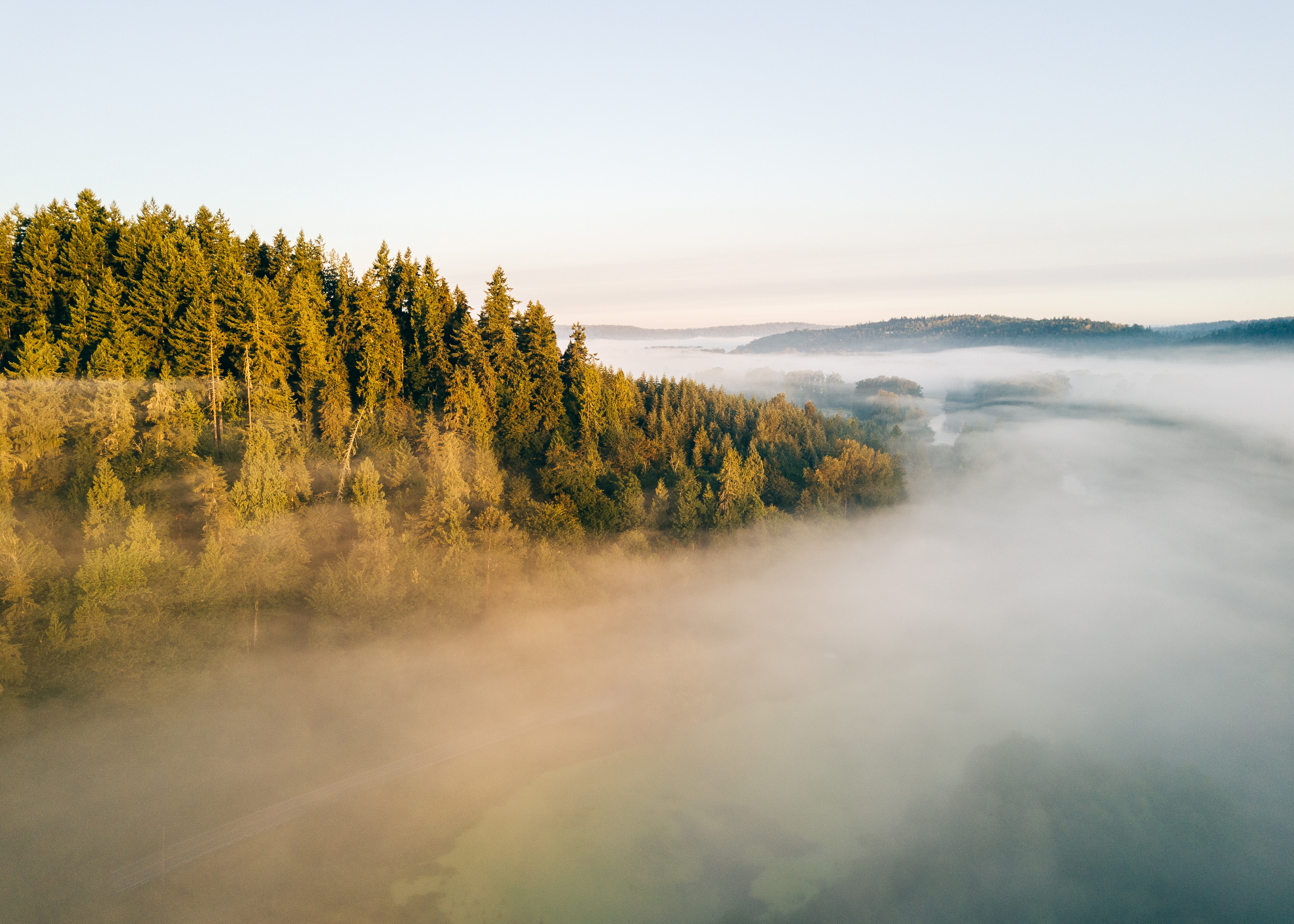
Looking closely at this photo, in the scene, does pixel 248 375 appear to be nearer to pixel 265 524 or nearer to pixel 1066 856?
pixel 265 524

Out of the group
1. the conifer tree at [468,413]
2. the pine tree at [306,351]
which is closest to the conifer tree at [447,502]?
the conifer tree at [468,413]

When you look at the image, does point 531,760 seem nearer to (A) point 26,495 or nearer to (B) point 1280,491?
(A) point 26,495

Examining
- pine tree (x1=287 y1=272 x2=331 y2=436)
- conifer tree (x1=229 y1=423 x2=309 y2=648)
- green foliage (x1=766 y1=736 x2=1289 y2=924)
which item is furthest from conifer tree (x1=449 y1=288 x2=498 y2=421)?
green foliage (x1=766 y1=736 x2=1289 y2=924)

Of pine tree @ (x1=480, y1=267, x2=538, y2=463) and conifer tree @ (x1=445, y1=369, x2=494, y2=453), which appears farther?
pine tree @ (x1=480, y1=267, x2=538, y2=463)

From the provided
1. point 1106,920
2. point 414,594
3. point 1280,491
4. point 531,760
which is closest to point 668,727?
point 531,760

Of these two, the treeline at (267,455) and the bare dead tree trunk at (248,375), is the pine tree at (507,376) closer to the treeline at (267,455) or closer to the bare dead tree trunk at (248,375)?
the treeline at (267,455)

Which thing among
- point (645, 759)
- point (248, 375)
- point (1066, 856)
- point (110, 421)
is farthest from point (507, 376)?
point (1066, 856)

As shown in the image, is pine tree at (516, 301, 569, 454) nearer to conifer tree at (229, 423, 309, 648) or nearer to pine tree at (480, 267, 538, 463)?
pine tree at (480, 267, 538, 463)

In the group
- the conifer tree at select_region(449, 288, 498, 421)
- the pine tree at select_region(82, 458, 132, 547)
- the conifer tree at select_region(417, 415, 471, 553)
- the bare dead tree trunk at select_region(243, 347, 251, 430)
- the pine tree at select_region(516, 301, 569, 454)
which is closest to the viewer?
the pine tree at select_region(82, 458, 132, 547)

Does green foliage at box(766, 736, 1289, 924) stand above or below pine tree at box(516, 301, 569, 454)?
below
